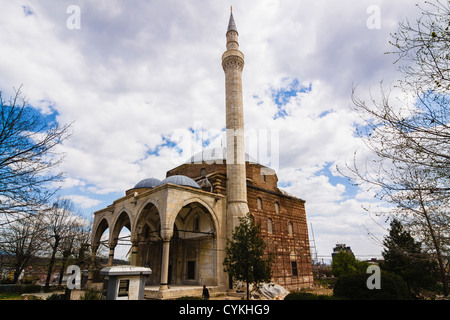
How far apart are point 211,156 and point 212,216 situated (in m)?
8.55

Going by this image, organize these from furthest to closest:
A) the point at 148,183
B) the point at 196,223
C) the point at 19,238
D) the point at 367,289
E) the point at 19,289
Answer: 1. the point at 148,183
2. the point at 19,289
3. the point at 196,223
4. the point at 367,289
5. the point at 19,238

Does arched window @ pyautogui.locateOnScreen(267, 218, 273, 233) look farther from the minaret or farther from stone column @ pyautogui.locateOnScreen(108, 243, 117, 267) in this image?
stone column @ pyautogui.locateOnScreen(108, 243, 117, 267)

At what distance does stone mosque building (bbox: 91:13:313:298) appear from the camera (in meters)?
15.0

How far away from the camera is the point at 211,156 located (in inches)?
918

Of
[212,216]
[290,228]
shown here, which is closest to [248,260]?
[212,216]

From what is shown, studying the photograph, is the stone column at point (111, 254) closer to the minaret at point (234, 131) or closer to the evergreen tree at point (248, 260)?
the minaret at point (234, 131)

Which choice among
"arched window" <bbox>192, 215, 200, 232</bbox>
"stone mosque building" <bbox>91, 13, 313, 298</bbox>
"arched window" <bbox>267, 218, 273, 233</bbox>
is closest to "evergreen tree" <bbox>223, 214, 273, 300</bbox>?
"stone mosque building" <bbox>91, 13, 313, 298</bbox>

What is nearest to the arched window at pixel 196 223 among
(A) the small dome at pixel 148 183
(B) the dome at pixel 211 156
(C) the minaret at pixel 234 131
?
(C) the minaret at pixel 234 131

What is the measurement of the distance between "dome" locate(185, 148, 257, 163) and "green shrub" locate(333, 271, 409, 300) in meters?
14.4

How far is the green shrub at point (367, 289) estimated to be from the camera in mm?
8259

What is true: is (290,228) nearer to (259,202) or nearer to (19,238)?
(259,202)

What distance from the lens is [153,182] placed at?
20.6 metres
